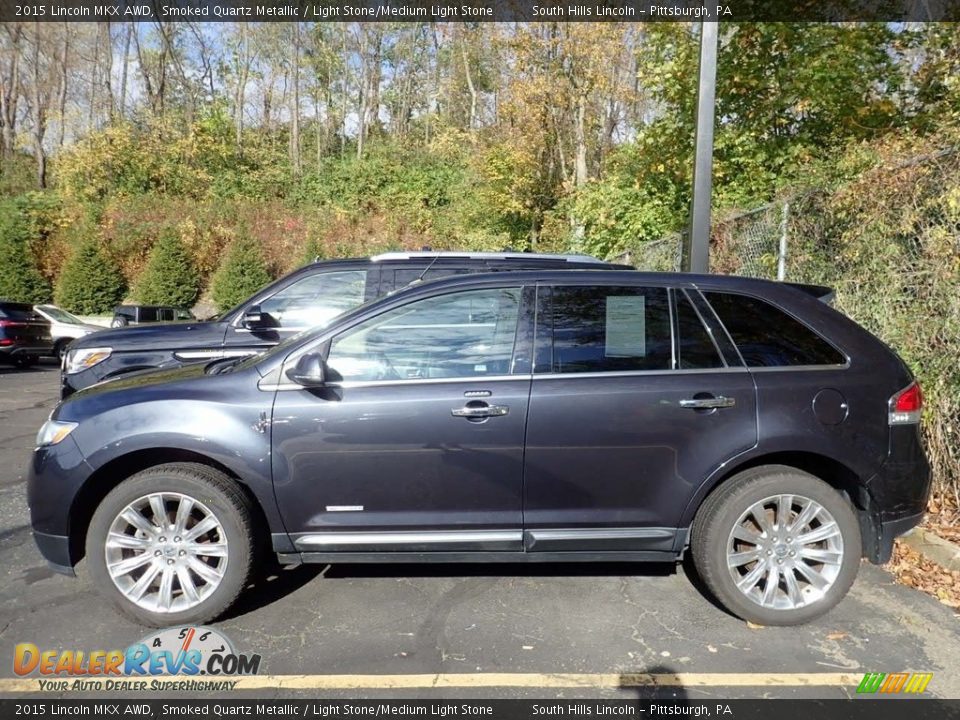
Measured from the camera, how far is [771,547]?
3.35 meters

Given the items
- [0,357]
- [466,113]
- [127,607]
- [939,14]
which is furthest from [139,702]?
[466,113]

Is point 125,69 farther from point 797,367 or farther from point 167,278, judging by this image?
→ point 797,367

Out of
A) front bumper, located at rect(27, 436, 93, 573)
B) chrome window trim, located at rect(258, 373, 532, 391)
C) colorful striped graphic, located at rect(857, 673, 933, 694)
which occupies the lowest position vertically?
colorful striped graphic, located at rect(857, 673, 933, 694)

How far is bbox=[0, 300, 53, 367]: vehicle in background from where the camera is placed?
13.8 m

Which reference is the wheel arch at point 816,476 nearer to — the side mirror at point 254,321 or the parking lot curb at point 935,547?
the parking lot curb at point 935,547

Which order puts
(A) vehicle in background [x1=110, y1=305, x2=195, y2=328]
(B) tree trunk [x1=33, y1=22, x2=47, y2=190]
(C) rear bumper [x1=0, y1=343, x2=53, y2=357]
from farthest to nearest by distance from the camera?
1. (B) tree trunk [x1=33, y1=22, x2=47, y2=190]
2. (C) rear bumper [x1=0, y1=343, x2=53, y2=357]
3. (A) vehicle in background [x1=110, y1=305, x2=195, y2=328]

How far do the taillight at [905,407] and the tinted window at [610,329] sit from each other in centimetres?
119

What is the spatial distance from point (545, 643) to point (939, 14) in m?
10.4

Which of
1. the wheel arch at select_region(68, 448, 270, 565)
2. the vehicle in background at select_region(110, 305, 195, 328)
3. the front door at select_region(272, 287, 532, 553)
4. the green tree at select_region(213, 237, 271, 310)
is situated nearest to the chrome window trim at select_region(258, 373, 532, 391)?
the front door at select_region(272, 287, 532, 553)

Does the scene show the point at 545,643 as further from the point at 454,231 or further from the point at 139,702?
the point at 454,231

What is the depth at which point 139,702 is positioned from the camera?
9.19ft

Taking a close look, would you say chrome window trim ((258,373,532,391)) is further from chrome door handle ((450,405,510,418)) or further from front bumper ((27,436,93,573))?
front bumper ((27,436,93,573))

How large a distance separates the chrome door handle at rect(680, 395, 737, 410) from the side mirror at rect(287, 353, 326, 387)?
184 cm

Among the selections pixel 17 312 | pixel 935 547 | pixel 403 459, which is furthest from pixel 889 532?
pixel 17 312
